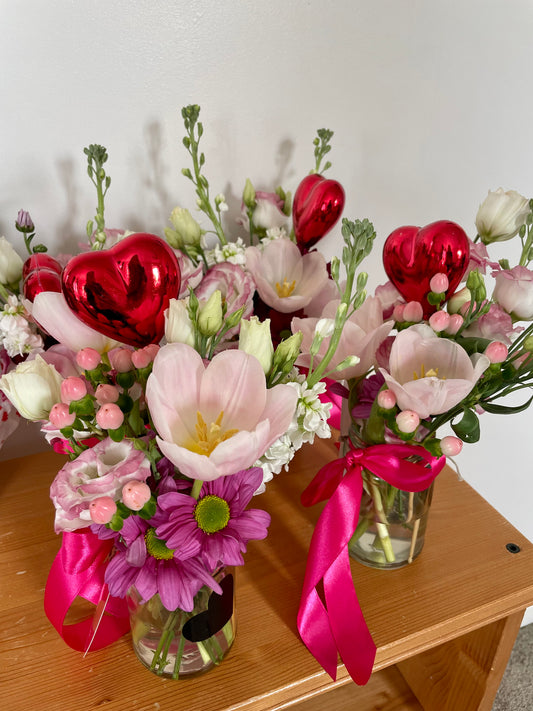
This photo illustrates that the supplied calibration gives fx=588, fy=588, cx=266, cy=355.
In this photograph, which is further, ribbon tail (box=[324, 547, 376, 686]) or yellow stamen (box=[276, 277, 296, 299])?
yellow stamen (box=[276, 277, 296, 299])

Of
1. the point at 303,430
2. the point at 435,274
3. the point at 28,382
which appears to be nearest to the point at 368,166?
the point at 435,274

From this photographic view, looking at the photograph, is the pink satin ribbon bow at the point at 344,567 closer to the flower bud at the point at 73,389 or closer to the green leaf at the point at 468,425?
the green leaf at the point at 468,425

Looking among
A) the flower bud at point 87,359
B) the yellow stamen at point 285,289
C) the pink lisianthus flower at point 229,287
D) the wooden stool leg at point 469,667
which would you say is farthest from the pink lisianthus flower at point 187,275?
the wooden stool leg at point 469,667

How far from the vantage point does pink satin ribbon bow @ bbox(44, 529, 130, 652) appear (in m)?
0.63

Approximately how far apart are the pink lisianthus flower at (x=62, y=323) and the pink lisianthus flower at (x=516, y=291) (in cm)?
41

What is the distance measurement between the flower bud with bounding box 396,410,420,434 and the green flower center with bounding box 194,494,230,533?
0.19 m

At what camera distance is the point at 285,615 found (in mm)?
695

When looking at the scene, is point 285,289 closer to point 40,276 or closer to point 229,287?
point 229,287

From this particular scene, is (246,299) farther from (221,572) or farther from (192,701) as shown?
(192,701)

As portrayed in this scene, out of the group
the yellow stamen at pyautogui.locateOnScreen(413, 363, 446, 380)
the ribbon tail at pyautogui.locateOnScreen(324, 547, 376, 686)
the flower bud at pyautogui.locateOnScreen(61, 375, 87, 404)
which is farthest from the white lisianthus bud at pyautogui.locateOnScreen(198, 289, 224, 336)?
the ribbon tail at pyautogui.locateOnScreen(324, 547, 376, 686)

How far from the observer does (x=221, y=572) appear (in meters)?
0.60

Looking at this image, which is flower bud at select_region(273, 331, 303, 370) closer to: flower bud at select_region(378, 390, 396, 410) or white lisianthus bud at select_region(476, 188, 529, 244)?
flower bud at select_region(378, 390, 396, 410)

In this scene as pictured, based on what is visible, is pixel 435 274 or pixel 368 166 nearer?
pixel 435 274

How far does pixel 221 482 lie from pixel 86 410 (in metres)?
0.13
